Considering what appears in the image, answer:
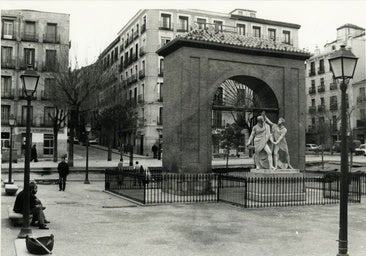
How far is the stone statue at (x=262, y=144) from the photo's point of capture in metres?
14.7

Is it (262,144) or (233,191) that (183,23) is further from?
(262,144)

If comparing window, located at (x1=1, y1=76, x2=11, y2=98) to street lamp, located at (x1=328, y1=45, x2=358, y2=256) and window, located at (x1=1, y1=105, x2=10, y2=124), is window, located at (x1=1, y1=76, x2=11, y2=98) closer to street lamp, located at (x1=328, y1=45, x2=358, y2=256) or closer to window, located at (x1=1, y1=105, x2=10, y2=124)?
window, located at (x1=1, y1=105, x2=10, y2=124)

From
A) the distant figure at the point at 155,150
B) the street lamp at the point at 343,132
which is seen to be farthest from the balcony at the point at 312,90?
the street lamp at the point at 343,132

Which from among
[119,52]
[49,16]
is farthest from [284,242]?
[119,52]

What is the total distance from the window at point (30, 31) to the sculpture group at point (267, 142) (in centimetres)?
3286

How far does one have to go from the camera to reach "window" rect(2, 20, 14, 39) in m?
41.1

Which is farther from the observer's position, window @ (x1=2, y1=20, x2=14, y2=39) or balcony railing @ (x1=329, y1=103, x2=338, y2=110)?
balcony railing @ (x1=329, y1=103, x2=338, y2=110)

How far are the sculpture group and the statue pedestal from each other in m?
0.30

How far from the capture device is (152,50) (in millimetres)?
46156

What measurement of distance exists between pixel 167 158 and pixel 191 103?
2.40m

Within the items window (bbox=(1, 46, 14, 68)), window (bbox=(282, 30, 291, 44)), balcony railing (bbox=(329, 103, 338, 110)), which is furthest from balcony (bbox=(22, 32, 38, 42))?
balcony railing (bbox=(329, 103, 338, 110))

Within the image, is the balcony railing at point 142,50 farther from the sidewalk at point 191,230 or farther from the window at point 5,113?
the sidewalk at point 191,230

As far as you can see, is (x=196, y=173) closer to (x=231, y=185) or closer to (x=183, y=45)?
(x=231, y=185)

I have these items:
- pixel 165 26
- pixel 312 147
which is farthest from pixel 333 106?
pixel 165 26
